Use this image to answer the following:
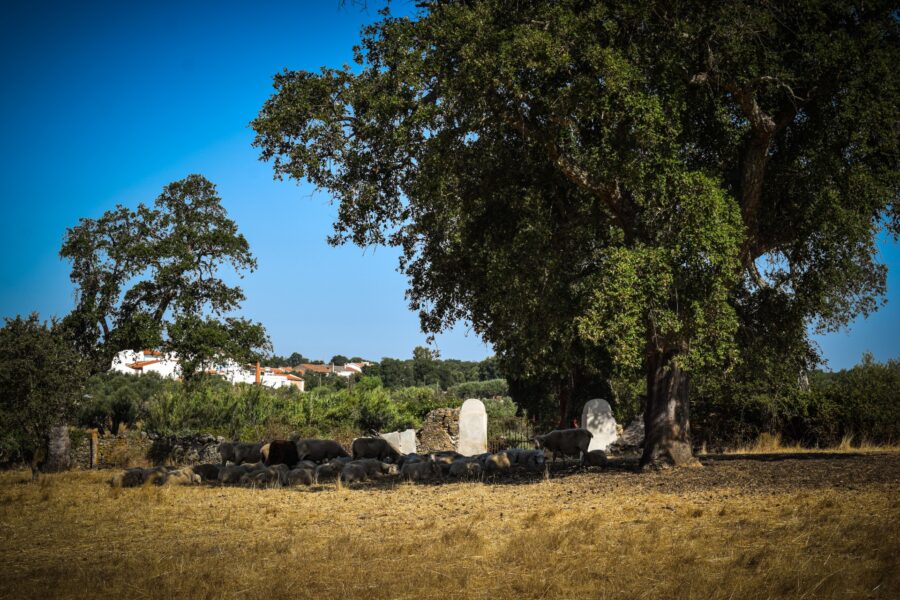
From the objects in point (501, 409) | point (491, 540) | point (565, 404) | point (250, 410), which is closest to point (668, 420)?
Answer: point (491, 540)

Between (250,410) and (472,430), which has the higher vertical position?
(250,410)

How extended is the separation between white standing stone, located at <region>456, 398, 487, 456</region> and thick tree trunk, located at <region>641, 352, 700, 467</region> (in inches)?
399

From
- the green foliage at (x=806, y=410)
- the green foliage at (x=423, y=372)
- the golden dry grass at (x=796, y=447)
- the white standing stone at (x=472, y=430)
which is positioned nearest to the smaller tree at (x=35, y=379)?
the white standing stone at (x=472, y=430)

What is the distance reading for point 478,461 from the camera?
698 inches

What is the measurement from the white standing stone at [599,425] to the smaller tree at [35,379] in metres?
14.4

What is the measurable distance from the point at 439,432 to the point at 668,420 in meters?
15.9

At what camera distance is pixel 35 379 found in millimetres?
17547

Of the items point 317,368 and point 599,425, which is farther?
point 317,368

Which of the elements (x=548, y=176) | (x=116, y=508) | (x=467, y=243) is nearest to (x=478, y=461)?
(x=467, y=243)

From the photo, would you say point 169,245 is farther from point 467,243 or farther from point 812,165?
point 812,165

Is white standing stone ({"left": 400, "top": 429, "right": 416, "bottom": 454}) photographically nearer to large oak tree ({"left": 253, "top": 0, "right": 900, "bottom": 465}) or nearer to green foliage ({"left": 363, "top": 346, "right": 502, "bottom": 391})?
large oak tree ({"left": 253, "top": 0, "right": 900, "bottom": 465})

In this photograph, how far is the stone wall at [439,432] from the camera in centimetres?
2944

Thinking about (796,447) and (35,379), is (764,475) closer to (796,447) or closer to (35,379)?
(796,447)

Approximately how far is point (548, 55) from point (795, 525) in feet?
26.2
